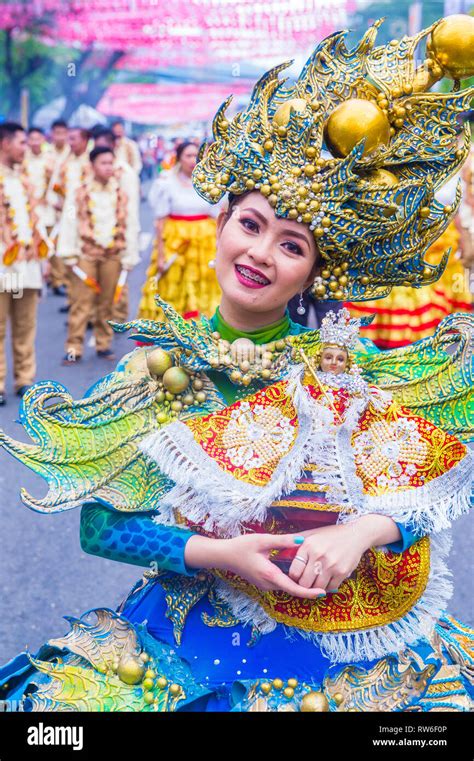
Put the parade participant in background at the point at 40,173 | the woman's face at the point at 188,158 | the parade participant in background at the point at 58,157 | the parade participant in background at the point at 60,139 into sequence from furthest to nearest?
1. the parade participant in background at the point at 60,139
2. the parade participant in background at the point at 58,157
3. the parade participant in background at the point at 40,173
4. the woman's face at the point at 188,158

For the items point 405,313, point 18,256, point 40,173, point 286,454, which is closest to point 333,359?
point 286,454

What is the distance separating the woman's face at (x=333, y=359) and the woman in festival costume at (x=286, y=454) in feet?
0.07

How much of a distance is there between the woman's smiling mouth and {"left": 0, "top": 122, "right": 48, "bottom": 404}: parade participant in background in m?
4.93

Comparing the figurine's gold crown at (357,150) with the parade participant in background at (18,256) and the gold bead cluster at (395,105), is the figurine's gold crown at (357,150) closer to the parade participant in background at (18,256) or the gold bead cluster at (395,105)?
the gold bead cluster at (395,105)

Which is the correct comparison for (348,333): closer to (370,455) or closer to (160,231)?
(370,455)

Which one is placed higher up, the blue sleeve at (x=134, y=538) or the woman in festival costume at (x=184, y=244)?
the blue sleeve at (x=134, y=538)

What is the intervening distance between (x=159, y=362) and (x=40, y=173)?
9177mm

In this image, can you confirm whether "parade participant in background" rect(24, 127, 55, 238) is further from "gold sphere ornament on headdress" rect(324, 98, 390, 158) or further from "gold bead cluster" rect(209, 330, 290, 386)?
"gold sphere ornament on headdress" rect(324, 98, 390, 158)

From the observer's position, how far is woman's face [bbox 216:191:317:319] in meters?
2.39

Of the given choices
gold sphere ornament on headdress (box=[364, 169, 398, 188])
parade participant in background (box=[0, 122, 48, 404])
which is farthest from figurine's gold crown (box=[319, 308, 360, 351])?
parade participant in background (box=[0, 122, 48, 404])

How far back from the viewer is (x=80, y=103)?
26750 millimetres

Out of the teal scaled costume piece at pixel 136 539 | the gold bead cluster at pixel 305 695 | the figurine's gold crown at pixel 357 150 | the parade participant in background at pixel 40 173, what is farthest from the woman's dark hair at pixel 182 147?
the gold bead cluster at pixel 305 695

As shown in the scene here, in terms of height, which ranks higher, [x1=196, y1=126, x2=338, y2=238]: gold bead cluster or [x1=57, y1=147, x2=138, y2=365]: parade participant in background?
A: [x1=196, y1=126, x2=338, y2=238]: gold bead cluster

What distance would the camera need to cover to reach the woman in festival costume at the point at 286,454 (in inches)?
89.4
